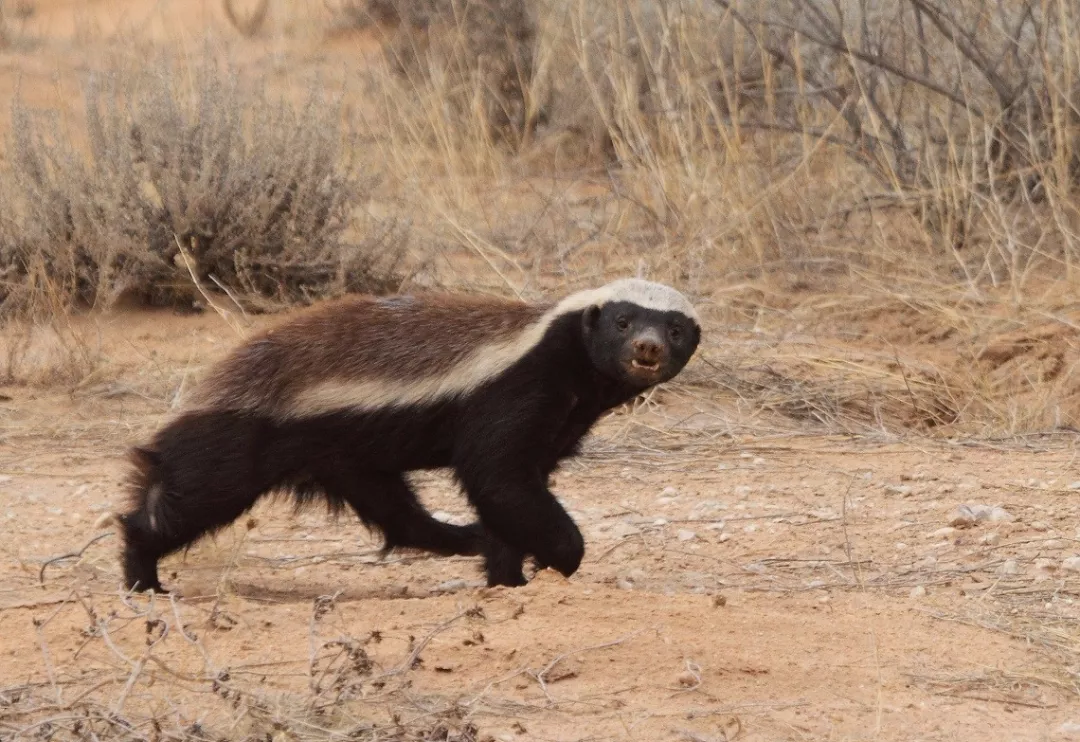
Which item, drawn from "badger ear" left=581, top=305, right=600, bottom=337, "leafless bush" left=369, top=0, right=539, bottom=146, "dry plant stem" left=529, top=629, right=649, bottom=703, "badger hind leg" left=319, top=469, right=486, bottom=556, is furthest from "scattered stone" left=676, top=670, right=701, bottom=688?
"leafless bush" left=369, top=0, right=539, bottom=146

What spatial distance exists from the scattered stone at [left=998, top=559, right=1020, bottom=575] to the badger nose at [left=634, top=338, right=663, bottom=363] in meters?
1.30

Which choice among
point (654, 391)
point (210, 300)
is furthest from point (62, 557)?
point (654, 391)

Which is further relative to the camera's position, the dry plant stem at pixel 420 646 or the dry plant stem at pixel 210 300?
the dry plant stem at pixel 210 300

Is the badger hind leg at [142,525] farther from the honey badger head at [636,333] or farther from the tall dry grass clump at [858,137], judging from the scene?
the tall dry grass clump at [858,137]

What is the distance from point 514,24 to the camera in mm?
12297

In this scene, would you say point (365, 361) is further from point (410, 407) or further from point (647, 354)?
point (647, 354)

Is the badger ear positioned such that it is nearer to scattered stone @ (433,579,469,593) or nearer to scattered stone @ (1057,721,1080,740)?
scattered stone @ (433,579,469,593)

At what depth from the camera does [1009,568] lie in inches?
192

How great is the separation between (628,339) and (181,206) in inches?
154

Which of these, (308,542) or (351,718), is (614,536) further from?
(351,718)

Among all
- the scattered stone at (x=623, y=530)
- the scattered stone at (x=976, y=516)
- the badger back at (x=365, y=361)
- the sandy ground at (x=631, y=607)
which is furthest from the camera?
the scattered stone at (x=623, y=530)

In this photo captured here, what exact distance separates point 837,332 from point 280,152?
309cm

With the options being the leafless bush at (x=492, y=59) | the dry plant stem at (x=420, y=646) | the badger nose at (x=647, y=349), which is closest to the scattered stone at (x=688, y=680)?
the dry plant stem at (x=420, y=646)

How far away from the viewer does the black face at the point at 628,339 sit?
4.73m
